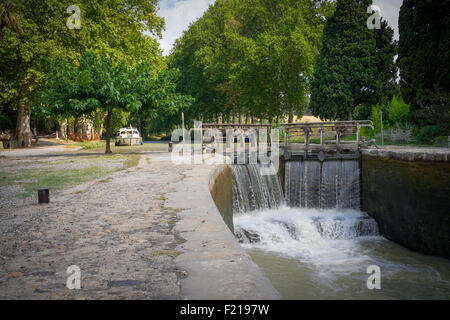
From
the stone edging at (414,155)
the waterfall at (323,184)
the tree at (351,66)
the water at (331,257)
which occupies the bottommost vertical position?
the water at (331,257)

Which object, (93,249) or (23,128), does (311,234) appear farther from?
(23,128)

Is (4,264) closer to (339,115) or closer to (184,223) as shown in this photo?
(184,223)

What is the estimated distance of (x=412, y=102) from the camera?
19578mm

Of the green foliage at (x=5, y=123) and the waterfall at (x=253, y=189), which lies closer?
the waterfall at (x=253, y=189)

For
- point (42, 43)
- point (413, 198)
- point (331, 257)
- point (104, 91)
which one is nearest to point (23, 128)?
point (42, 43)

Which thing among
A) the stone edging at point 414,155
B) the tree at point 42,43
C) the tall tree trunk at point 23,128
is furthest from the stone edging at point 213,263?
the tall tree trunk at point 23,128

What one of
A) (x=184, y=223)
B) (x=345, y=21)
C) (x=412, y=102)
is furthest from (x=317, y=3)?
(x=184, y=223)

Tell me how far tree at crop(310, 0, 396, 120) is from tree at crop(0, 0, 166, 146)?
15.6 metres

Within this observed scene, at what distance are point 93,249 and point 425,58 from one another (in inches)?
791

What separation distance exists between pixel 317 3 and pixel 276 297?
123ft

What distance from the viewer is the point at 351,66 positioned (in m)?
26.3

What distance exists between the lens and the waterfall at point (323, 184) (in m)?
14.9

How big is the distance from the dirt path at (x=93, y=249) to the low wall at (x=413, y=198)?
8375mm

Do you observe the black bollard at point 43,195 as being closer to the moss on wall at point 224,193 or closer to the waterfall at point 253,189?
the moss on wall at point 224,193
